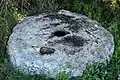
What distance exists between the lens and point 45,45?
14.0 feet

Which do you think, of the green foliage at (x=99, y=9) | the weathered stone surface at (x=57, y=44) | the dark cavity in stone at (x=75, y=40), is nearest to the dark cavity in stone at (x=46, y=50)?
the weathered stone surface at (x=57, y=44)

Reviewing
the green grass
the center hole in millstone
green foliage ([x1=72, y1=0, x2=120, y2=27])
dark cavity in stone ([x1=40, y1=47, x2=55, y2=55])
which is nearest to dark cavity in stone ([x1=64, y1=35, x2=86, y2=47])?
the center hole in millstone

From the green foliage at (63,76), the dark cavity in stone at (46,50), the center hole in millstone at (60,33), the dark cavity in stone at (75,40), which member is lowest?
the green foliage at (63,76)

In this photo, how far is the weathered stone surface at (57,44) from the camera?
4059 mm

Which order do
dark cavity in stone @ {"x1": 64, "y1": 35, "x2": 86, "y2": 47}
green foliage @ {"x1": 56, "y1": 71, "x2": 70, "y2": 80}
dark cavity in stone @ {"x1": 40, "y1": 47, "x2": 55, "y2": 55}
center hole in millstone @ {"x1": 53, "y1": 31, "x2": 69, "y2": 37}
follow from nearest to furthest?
green foliage @ {"x1": 56, "y1": 71, "x2": 70, "y2": 80}, dark cavity in stone @ {"x1": 40, "y1": 47, "x2": 55, "y2": 55}, dark cavity in stone @ {"x1": 64, "y1": 35, "x2": 86, "y2": 47}, center hole in millstone @ {"x1": 53, "y1": 31, "x2": 69, "y2": 37}

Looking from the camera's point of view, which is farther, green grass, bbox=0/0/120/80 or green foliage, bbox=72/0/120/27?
green foliage, bbox=72/0/120/27

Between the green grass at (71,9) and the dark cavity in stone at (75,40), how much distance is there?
36 centimetres

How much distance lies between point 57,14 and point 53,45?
744 mm

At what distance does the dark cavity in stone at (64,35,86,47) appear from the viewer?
430 cm

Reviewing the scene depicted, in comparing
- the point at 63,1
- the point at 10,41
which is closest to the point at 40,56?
the point at 10,41

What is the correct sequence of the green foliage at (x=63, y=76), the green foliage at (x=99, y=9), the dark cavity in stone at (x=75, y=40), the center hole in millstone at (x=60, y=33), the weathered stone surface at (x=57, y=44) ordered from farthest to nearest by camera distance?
the green foliage at (x=99, y=9) → the center hole in millstone at (x=60, y=33) → the dark cavity in stone at (x=75, y=40) → the weathered stone surface at (x=57, y=44) → the green foliage at (x=63, y=76)

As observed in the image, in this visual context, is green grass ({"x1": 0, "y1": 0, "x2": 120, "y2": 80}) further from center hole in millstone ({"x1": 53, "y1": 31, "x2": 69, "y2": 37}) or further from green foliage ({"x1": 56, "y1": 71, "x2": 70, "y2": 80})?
center hole in millstone ({"x1": 53, "y1": 31, "x2": 69, "y2": 37})

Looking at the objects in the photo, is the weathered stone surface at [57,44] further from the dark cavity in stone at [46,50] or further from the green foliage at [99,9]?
the green foliage at [99,9]

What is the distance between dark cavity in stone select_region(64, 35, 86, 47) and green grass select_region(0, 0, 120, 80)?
1.17 feet
